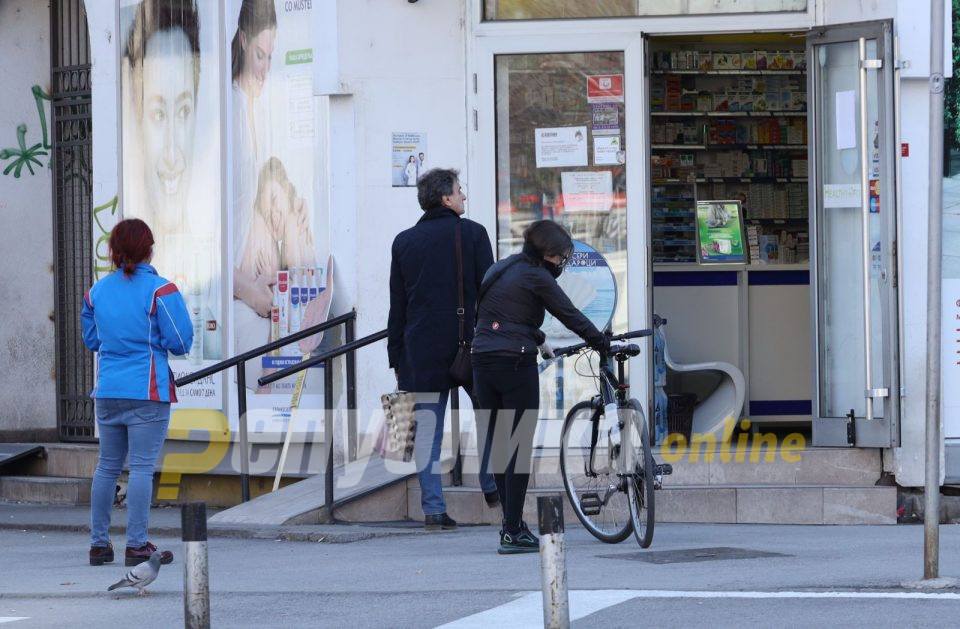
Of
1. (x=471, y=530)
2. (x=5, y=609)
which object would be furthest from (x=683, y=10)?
(x=5, y=609)

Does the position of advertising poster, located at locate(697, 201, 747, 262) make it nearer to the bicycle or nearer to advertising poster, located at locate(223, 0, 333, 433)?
advertising poster, located at locate(223, 0, 333, 433)

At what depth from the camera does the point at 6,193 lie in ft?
45.9

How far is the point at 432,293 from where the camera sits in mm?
9008

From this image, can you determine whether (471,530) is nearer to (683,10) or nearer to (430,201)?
(430,201)

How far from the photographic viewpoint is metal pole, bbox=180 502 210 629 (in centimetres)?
580

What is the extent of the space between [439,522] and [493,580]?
1.96 meters

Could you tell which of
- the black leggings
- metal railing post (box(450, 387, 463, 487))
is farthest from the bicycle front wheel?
metal railing post (box(450, 387, 463, 487))

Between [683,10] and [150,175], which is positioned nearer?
[683,10]

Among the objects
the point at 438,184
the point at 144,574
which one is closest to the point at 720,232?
the point at 438,184

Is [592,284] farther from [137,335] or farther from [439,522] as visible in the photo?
[137,335]

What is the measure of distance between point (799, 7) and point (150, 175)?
198 inches

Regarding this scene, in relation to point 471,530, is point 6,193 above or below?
above

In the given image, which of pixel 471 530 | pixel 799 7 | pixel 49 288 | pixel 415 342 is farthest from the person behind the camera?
pixel 49 288

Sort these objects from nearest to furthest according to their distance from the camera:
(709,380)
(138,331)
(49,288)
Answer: (138,331), (709,380), (49,288)
